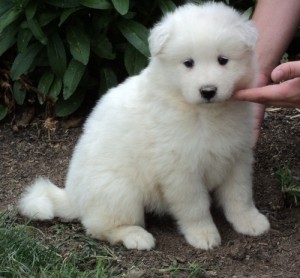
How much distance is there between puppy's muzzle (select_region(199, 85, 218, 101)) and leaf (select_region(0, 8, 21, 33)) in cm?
206

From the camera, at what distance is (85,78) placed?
5457mm

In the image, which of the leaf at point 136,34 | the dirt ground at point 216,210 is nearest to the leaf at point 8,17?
the leaf at point 136,34

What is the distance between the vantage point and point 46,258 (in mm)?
3623

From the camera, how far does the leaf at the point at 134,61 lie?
5.23 metres

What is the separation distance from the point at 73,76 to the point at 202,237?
72.3 inches

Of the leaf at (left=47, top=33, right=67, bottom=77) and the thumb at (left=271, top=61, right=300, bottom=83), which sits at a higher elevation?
the thumb at (left=271, top=61, right=300, bottom=83)

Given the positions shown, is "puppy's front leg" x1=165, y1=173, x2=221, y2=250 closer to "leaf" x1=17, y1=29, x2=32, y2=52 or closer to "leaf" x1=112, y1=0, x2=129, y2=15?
"leaf" x1=112, y1=0, x2=129, y2=15

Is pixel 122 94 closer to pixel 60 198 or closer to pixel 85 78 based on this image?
pixel 60 198

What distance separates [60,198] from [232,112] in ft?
4.23

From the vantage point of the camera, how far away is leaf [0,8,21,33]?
496 centimetres

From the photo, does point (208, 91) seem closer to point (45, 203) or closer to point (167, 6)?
point (45, 203)

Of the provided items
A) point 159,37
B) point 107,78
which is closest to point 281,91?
point 159,37

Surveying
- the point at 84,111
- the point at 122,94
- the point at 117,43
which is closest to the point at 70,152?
the point at 84,111

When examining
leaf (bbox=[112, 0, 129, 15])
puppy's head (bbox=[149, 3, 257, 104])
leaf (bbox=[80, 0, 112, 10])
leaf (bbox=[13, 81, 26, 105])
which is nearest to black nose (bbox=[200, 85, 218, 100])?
puppy's head (bbox=[149, 3, 257, 104])
